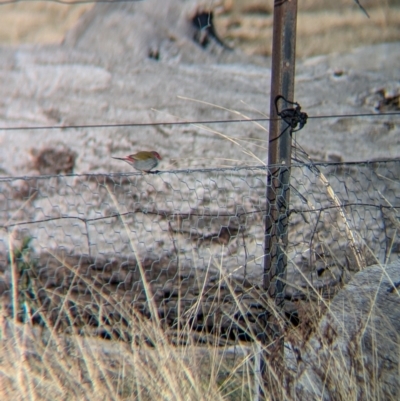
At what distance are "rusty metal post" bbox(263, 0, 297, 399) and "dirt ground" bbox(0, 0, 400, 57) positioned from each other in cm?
127

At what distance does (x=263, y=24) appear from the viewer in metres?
3.94

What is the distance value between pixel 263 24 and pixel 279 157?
4.75 feet

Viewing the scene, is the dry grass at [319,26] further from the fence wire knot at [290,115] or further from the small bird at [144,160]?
the fence wire knot at [290,115]

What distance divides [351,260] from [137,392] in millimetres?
1434

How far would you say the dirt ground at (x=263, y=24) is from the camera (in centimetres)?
395

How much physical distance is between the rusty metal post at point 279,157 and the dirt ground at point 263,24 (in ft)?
4.18

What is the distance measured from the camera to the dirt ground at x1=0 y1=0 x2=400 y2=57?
395cm

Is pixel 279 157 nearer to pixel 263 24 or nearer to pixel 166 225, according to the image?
pixel 166 225

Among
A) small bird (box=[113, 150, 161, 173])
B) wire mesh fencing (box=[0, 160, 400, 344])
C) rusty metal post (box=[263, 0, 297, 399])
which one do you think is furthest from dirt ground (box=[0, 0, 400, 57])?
rusty metal post (box=[263, 0, 297, 399])

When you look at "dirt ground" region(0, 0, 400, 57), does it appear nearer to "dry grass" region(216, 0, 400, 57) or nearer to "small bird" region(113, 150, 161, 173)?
"dry grass" region(216, 0, 400, 57)

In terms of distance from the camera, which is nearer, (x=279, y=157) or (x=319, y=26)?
(x=279, y=157)

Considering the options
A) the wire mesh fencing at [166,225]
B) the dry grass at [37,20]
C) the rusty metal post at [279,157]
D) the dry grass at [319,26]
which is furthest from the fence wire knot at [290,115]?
the dry grass at [37,20]

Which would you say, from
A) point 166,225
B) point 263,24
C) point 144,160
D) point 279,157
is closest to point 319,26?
point 263,24

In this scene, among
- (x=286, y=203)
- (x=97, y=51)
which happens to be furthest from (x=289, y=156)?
(x=97, y=51)
